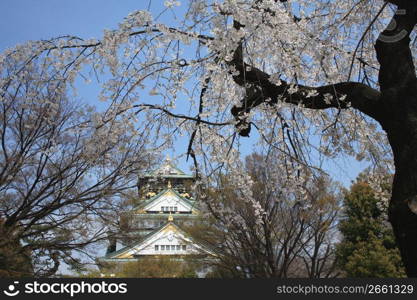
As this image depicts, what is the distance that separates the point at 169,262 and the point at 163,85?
16377mm

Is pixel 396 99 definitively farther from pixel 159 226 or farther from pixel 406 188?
pixel 159 226

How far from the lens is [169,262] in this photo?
747 inches

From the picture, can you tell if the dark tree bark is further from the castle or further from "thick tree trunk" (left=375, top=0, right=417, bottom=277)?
the castle

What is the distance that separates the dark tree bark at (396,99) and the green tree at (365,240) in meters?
9.84

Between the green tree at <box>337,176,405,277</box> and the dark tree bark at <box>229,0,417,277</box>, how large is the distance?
9839 millimetres

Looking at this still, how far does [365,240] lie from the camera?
44.2 feet

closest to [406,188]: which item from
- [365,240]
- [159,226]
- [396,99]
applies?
[396,99]

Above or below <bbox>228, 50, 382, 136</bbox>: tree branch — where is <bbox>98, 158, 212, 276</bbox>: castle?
above

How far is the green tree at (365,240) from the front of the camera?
41.0 feet

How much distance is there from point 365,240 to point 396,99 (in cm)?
1190

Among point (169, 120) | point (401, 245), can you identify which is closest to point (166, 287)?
point (401, 245)

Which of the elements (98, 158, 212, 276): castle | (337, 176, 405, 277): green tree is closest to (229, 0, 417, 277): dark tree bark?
(98, 158, 212, 276): castle

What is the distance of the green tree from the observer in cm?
1249

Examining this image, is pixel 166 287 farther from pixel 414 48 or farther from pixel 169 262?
pixel 169 262
